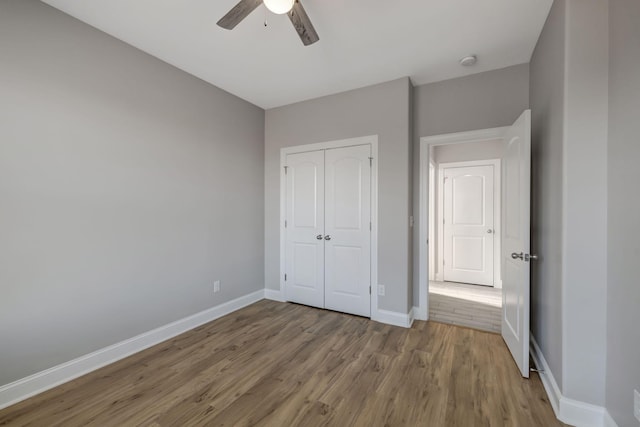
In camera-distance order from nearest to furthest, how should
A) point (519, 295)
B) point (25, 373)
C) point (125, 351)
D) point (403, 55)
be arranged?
point (25, 373) → point (519, 295) → point (125, 351) → point (403, 55)

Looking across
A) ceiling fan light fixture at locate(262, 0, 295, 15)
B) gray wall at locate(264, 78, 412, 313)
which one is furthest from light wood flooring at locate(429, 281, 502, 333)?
ceiling fan light fixture at locate(262, 0, 295, 15)

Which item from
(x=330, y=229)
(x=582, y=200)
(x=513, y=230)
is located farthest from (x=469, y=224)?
(x=582, y=200)

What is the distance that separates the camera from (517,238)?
2162 millimetres

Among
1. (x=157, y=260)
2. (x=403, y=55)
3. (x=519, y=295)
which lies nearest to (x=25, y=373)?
(x=157, y=260)

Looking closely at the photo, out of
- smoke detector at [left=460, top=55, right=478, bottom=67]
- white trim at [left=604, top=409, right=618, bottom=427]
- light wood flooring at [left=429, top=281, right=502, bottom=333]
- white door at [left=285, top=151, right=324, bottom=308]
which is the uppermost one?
smoke detector at [left=460, top=55, right=478, bottom=67]

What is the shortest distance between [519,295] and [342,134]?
2.39 meters

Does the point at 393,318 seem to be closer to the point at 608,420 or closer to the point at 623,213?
the point at 608,420

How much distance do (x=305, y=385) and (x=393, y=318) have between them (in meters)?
1.38

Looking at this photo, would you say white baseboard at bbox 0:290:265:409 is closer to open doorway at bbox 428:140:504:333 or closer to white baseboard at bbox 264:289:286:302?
white baseboard at bbox 264:289:286:302

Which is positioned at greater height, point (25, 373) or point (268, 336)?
point (25, 373)

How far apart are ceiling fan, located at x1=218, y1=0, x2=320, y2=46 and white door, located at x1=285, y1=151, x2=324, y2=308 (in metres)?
1.74

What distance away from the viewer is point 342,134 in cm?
330

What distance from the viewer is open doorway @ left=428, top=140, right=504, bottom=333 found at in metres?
4.46

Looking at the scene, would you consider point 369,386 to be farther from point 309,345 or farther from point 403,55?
point 403,55
